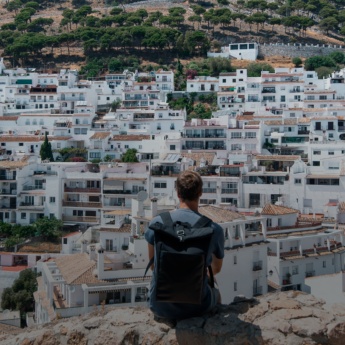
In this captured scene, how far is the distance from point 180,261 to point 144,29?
182 feet

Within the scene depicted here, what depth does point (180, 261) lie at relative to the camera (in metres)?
4.59

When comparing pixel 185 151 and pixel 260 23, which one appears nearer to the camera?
pixel 185 151

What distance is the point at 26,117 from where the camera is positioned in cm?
4256

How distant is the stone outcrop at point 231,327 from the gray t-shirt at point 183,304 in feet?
0.20

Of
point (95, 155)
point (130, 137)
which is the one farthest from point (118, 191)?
point (130, 137)

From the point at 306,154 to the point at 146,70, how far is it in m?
23.6

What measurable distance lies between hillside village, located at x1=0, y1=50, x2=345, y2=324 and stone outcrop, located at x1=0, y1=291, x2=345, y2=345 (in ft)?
28.0

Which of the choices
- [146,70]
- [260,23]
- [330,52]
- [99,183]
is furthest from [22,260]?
[260,23]

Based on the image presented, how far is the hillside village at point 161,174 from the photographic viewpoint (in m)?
17.4

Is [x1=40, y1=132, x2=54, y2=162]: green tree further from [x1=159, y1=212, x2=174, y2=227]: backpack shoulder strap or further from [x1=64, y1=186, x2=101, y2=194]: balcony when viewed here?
[x1=159, y1=212, x2=174, y2=227]: backpack shoulder strap

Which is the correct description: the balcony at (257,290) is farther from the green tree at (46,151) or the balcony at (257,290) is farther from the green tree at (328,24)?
the green tree at (328,24)

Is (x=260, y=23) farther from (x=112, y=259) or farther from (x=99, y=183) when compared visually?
(x=112, y=259)

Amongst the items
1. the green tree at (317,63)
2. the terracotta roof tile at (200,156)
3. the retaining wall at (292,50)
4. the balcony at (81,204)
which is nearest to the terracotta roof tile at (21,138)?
the terracotta roof tile at (200,156)

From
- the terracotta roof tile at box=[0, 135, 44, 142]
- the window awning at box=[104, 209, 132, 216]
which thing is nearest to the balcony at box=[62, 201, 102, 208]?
the window awning at box=[104, 209, 132, 216]
